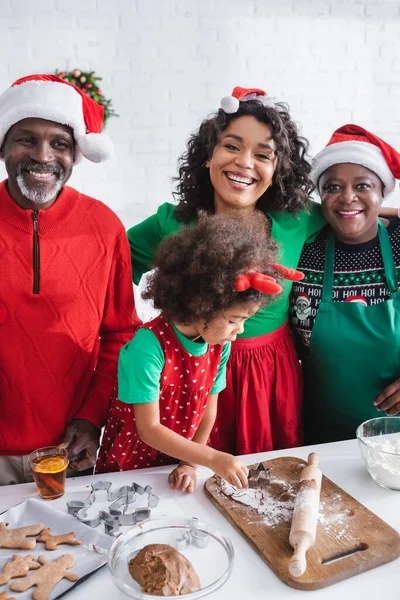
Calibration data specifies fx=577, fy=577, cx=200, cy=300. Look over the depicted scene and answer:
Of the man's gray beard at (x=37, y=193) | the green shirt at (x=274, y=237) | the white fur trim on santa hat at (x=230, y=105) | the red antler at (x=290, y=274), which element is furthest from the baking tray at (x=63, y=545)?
the white fur trim on santa hat at (x=230, y=105)

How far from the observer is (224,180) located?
1.69m

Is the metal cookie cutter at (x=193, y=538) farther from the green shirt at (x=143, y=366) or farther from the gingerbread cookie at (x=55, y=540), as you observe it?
the green shirt at (x=143, y=366)

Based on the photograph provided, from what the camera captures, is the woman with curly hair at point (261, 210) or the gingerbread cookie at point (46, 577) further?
the woman with curly hair at point (261, 210)

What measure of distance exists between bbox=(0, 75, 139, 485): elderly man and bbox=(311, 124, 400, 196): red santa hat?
A: 0.68 m

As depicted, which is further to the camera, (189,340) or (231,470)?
(189,340)

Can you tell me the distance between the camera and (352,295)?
5.58 ft

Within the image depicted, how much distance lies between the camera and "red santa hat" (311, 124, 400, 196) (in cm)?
171

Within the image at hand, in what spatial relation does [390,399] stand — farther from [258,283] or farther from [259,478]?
[258,283]

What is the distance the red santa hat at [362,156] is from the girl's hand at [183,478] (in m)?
1.01

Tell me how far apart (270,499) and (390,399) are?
64cm

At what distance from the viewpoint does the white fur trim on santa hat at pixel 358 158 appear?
1.70 m

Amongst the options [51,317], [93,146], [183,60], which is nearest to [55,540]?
[51,317]

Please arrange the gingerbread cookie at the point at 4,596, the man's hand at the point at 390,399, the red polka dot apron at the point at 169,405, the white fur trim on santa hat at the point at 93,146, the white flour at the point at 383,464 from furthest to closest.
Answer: the man's hand at the point at 390,399 < the white fur trim on santa hat at the point at 93,146 < the red polka dot apron at the point at 169,405 < the white flour at the point at 383,464 < the gingerbread cookie at the point at 4,596

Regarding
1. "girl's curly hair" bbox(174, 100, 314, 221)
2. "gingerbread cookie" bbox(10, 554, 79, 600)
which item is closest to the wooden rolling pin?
"gingerbread cookie" bbox(10, 554, 79, 600)
